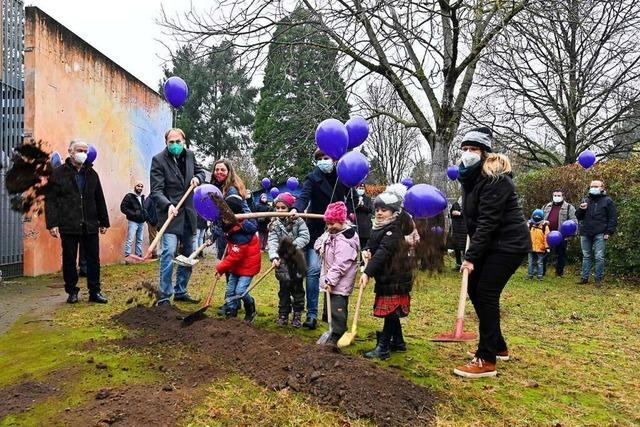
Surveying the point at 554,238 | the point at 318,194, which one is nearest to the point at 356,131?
the point at 318,194

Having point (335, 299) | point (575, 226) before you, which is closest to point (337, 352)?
point (335, 299)

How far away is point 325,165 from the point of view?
18.1ft

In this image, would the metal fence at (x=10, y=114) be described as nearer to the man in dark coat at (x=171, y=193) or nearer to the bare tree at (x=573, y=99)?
the man in dark coat at (x=171, y=193)

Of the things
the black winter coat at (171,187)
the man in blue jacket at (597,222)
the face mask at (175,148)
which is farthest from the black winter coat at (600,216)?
the face mask at (175,148)

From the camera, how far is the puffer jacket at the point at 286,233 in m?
5.47

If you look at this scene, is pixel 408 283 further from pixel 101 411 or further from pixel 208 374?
pixel 101 411

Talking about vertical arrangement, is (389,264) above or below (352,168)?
below

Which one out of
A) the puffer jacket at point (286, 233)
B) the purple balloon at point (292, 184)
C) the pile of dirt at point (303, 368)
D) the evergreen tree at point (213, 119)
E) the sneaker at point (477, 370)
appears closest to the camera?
the pile of dirt at point (303, 368)

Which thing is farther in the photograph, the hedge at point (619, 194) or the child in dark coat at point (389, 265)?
the hedge at point (619, 194)

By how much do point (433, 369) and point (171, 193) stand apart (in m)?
3.45

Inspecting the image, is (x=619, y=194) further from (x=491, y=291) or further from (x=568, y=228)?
(x=491, y=291)

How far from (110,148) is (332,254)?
28.2 ft

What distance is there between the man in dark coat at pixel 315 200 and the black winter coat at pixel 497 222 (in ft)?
5.95

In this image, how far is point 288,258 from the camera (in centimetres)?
552
